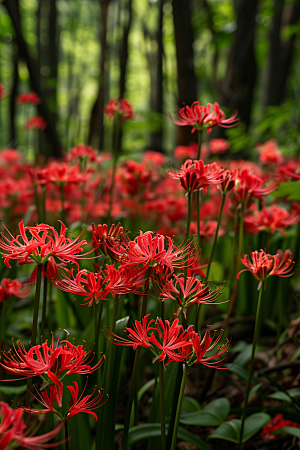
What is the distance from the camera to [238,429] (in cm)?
131

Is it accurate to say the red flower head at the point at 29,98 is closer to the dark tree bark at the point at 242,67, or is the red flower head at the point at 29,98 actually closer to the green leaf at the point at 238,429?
the dark tree bark at the point at 242,67

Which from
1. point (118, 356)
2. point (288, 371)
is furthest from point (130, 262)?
point (288, 371)

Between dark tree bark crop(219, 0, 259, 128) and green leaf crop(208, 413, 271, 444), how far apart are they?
14.0 feet

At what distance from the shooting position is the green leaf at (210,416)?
4.28ft

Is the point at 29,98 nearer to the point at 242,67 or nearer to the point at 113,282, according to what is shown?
the point at 242,67

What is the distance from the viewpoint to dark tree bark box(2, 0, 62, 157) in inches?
161

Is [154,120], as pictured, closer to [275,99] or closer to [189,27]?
[189,27]

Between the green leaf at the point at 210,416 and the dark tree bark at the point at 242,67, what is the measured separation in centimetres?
419

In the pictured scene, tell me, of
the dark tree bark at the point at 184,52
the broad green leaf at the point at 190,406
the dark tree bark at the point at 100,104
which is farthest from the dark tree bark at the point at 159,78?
the broad green leaf at the point at 190,406

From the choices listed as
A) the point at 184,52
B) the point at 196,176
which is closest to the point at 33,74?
the point at 184,52

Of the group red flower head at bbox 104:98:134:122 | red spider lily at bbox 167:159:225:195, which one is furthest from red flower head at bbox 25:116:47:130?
red spider lily at bbox 167:159:225:195

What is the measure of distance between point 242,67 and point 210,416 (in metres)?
4.91

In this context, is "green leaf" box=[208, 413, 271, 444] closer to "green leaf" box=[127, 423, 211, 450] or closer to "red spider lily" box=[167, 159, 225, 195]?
"green leaf" box=[127, 423, 211, 450]

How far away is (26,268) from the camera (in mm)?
3146
